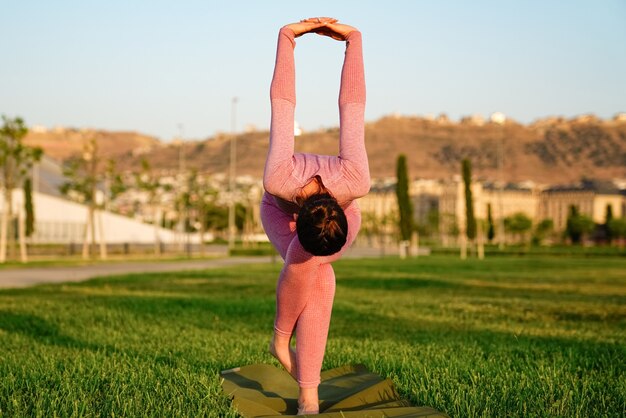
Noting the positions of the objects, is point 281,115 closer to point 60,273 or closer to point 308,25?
point 308,25

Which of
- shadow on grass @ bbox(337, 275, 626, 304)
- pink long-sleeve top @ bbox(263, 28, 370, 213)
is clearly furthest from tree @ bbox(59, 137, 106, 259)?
pink long-sleeve top @ bbox(263, 28, 370, 213)

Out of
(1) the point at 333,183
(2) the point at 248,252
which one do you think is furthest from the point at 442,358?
(2) the point at 248,252

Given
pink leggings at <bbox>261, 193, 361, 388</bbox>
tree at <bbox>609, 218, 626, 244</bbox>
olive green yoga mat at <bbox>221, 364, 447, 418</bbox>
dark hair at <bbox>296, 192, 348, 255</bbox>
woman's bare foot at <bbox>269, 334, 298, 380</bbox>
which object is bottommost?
tree at <bbox>609, 218, 626, 244</bbox>

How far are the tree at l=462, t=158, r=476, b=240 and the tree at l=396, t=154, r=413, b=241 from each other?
3.97 m

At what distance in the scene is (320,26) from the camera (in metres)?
3.99

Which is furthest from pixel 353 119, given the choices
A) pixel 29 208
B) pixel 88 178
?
pixel 29 208

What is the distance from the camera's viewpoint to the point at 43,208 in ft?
188

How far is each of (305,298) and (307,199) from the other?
1.60 ft

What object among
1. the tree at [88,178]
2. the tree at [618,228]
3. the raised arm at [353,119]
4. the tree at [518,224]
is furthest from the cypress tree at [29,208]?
the tree at [518,224]

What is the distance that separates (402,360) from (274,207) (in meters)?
2.35

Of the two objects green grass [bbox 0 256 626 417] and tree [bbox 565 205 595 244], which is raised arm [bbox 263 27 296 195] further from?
tree [bbox 565 205 595 244]

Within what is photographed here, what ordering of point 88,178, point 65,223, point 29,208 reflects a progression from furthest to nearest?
1. point 65,223
2. point 29,208
3. point 88,178

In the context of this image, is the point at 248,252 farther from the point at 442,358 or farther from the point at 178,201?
the point at 442,358

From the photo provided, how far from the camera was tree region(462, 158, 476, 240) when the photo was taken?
190ft
